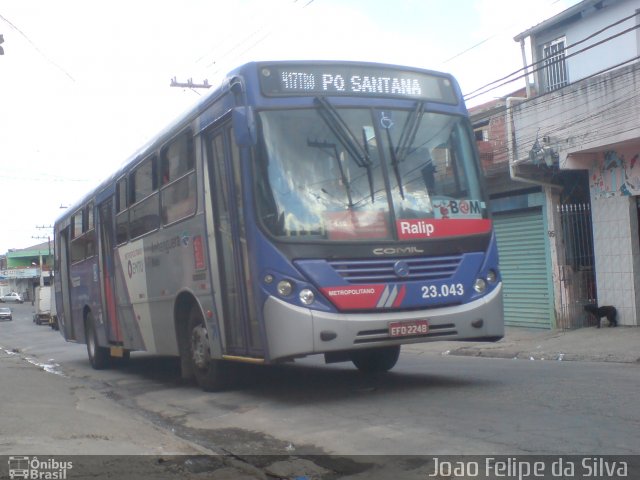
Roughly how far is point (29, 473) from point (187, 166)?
16.2 feet

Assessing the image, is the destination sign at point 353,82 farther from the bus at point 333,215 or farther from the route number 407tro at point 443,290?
the route number 407tro at point 443,290

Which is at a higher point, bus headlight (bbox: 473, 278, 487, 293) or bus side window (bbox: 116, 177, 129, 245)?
bus side window (bbox: 116, 177, 129, 245)

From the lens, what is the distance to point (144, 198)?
1176 centimetres

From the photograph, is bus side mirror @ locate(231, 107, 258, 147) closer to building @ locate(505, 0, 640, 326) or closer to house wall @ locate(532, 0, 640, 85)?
building @ locate(505, 0, 640, 326)

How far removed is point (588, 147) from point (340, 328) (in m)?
10.1

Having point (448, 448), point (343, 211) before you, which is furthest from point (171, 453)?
point (343, 211)

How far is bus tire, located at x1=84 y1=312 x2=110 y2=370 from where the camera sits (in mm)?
15635

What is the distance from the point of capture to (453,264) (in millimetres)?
8594

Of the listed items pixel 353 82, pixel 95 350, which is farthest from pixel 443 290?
pixel 95 350

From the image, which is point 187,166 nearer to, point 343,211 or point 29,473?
point 343,211

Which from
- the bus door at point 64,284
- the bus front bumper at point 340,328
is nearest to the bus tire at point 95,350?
the bus door at point 64,284

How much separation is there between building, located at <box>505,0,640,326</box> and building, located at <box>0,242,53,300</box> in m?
91.2

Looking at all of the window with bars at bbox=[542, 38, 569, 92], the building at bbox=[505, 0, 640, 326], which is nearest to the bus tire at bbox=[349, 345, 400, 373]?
the building at bbox=[505, 0, 640, 326]

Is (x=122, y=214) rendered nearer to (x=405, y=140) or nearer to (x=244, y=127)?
(x=244, y=127)
